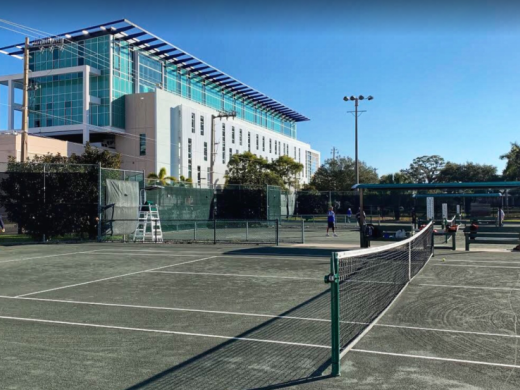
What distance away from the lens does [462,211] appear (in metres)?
30.2

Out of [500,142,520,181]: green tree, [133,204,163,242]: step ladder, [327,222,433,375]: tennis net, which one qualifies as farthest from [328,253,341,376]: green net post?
[500,142,520,181]: green tree

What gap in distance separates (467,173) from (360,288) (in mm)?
73293

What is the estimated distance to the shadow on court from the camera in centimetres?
471

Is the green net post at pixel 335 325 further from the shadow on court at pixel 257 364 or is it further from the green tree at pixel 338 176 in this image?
the green tree at pixel 338 176

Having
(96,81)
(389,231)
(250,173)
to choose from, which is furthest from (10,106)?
(389,231)

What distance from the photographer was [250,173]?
51719mm

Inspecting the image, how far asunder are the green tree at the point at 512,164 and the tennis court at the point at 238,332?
49.0 meters

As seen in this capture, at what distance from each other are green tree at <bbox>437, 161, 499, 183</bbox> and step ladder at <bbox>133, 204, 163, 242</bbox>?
56.9 meters

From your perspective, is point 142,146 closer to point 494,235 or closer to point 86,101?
point 86,101

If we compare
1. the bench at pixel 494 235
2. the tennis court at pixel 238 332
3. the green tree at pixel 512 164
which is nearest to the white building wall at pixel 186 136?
the green tree at pixel 512 164

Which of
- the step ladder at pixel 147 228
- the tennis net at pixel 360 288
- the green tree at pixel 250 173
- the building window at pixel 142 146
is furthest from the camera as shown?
the building window at pixel 142 146

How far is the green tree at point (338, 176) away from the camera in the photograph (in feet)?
225

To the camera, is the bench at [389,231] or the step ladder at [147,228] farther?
the step ladder at [147,228]

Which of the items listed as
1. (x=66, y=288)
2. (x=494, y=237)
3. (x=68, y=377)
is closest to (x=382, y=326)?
(x=68, y=377)
